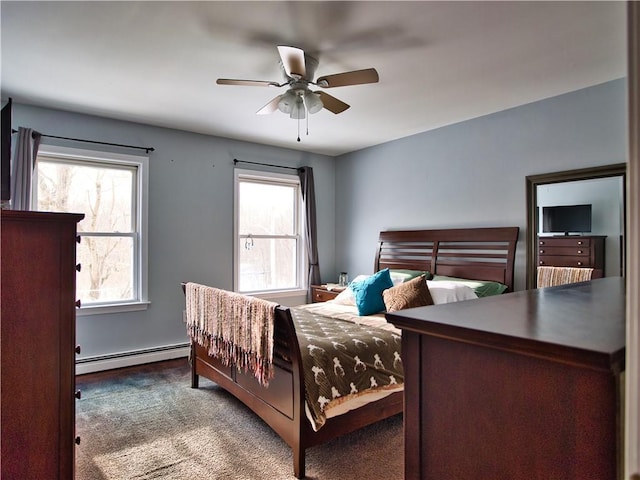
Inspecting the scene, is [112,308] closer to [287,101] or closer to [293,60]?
[287,101]

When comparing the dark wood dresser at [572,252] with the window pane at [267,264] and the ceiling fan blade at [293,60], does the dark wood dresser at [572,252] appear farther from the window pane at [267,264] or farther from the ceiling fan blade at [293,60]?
the window pane at [267,264]

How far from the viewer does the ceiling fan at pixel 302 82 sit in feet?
7.82

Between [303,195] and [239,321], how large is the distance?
3.05m

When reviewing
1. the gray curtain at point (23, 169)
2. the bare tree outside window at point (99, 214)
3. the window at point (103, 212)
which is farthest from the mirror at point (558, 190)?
the gray curtain at point (23, 169)

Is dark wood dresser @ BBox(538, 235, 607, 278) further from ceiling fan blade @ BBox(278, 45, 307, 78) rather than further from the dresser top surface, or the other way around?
ceiling fan blade @ BBox(278, 45, 307, 78)

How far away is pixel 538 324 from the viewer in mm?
780

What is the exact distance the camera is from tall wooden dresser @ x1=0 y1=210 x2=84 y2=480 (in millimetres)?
1579

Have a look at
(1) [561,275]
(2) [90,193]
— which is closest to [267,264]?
(2) [90,193]

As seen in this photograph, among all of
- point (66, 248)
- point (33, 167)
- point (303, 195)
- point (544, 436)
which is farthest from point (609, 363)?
point (303, 195)

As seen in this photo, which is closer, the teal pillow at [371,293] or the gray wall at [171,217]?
the teal pillow at [371,293]

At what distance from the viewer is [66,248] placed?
1.71m

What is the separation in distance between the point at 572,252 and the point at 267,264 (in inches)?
135

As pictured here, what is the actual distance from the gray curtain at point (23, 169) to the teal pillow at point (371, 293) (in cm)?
Answer: 307

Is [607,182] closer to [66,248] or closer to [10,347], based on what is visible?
[66,248]
